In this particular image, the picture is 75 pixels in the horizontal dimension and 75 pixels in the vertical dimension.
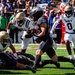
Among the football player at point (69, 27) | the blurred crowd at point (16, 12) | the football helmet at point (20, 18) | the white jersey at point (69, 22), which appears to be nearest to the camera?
the football helmet at point (20, 18)

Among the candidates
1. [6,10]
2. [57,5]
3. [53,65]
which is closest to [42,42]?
[53,65]

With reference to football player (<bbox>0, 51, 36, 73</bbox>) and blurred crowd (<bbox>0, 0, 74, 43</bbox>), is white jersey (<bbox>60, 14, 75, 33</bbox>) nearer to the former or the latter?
football player (<bbox>0, 51, 36, 73</bbox>)

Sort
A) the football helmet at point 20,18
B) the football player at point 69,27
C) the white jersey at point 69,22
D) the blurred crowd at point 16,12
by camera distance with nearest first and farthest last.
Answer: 1. the football helmet at point 20,18
2. the football player at point 69,27
3. the white jersey at point 69,22
4. the blurred crowd at point 16,12

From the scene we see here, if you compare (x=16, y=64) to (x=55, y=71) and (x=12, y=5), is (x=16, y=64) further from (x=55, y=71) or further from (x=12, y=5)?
(x=12, y=5)

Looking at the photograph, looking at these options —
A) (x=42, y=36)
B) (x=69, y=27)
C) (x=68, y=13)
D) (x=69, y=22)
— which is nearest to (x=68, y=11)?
(x=68, y=13)

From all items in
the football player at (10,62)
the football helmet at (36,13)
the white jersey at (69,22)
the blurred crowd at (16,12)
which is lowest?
the blurred crowd at (16,12)

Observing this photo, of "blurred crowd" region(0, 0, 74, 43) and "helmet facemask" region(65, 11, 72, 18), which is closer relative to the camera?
"helmet facemask" region(65, 11, 72, 18)

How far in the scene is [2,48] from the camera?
686 cm

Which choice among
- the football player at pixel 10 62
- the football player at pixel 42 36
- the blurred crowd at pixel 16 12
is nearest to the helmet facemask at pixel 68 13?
the football player at pixel 42 36

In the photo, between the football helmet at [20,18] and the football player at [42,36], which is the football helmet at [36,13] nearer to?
the football player at [42,36]

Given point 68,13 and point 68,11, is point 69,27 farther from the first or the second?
point 68,11

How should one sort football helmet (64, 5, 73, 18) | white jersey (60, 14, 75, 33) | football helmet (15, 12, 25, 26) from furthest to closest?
white jersey (60, 14, 75, 33) < football helmet (15, 12, 25, 26) < football helmet (64, 5, 73, 18)

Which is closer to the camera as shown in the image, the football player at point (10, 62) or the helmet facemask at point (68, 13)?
the football player at point (10, 62)

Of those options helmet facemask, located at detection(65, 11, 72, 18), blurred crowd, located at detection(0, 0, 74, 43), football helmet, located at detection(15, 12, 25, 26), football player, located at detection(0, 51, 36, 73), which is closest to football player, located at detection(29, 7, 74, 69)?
football player, located at detection(0, 51, 36, 73)
